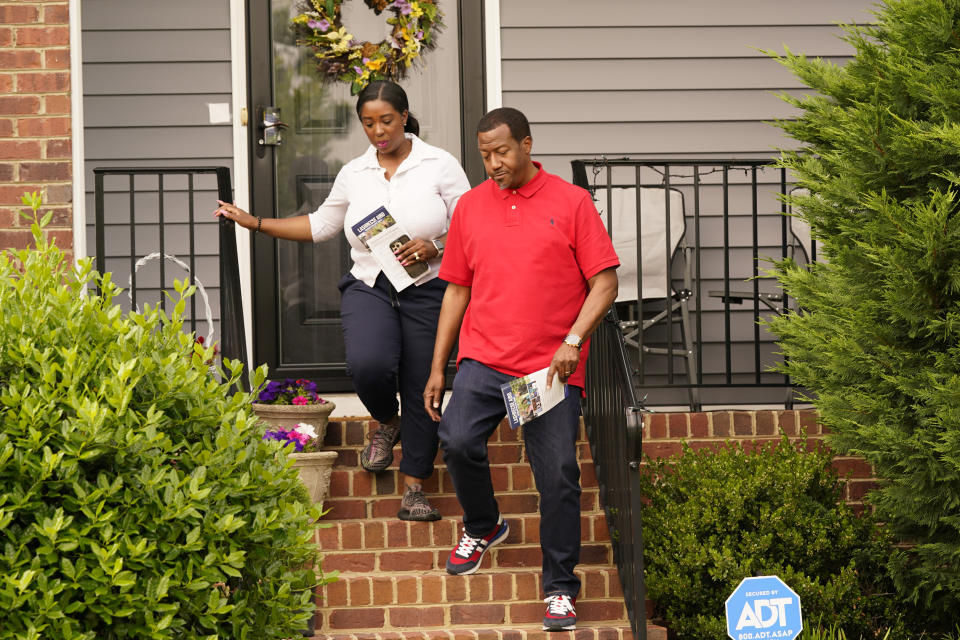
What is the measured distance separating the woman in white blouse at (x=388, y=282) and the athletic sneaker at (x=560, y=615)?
730 millimetres

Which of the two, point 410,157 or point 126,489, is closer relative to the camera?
point 126,489

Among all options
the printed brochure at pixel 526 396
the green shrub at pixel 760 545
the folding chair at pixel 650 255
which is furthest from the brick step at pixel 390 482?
the folding chair at pixel 650 255

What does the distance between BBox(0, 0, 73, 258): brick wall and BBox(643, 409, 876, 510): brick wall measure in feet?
9.23

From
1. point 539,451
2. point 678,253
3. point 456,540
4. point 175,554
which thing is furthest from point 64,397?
point 678,253

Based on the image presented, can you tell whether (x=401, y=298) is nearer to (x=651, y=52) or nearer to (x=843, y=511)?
(x=843, y=511)

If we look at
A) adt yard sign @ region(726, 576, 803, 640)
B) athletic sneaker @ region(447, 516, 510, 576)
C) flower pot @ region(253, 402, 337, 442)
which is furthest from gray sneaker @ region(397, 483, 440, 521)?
adt yard sign @ region(726, 576, 803, 640)

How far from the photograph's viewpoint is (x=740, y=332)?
5852 millimetres

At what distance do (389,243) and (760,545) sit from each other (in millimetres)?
1803

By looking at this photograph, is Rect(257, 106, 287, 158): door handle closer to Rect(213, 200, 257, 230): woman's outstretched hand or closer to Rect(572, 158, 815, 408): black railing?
Rect(213, 200, 257, 230): woman's outstretched hand

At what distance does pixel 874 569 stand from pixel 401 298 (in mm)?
2111

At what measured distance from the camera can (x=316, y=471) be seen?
4328mm

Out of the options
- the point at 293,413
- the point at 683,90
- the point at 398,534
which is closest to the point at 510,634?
the point at 398,534

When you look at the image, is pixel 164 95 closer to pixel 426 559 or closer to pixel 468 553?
pixel 426 559

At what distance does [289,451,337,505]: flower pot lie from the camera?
429cm
